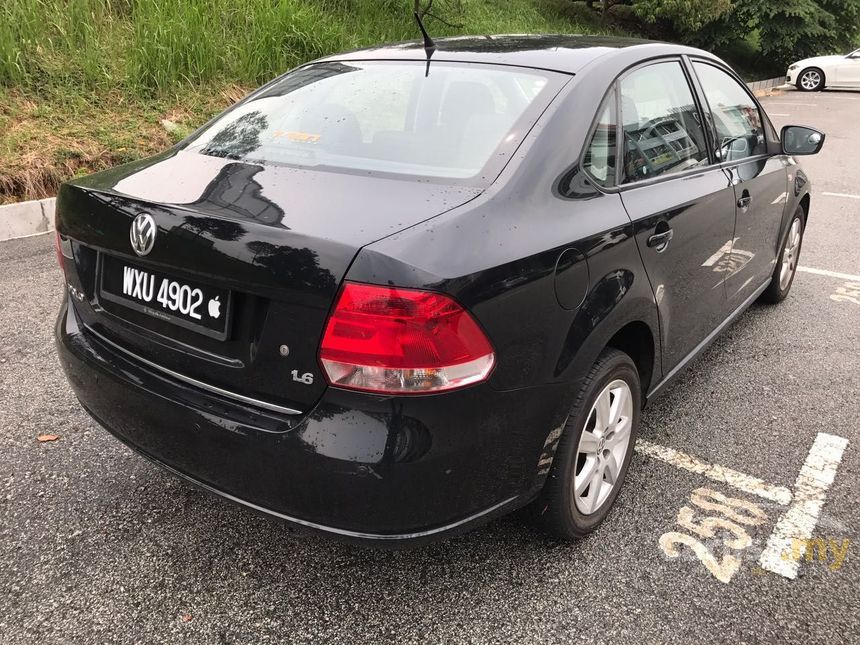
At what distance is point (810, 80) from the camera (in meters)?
19.8

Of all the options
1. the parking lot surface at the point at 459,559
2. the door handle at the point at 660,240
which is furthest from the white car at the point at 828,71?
the door handle at the point at 660,240

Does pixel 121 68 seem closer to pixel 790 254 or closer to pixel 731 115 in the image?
pixel 731 115

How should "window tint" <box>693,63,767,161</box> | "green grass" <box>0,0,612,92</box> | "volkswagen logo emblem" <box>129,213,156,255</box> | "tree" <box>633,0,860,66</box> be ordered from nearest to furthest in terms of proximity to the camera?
"volkswagen logo emblem" <box>129,213,156,255</box>
"window tint" <box>693,63,767,161</box>
"green grass" <box>0,0,612,92</box>
"tree" <box>633,0,860,66</box>

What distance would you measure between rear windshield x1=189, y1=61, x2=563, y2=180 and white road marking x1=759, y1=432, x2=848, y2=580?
1577 millimetres

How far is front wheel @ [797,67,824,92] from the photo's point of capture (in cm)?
1958

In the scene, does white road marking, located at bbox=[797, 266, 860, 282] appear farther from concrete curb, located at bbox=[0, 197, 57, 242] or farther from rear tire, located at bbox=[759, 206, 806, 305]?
concrete curb, located at bbox=[0, 197, 57, 242]

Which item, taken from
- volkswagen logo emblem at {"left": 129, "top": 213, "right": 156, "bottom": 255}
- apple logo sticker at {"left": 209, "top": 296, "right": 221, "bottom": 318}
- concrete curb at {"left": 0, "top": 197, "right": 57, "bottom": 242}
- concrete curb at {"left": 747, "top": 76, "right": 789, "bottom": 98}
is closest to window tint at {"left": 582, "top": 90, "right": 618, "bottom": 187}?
apple logo sticker at {"left": 209, "top": 296, "right": 221, "bottom": 318}

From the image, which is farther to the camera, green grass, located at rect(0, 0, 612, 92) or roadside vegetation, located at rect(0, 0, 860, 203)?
green grass, located at rect(0, 0, 612, 92)

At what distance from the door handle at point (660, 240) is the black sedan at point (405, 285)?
11mm

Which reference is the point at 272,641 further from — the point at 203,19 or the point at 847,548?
the point at 203,19

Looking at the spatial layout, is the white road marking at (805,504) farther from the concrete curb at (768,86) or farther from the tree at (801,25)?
the tree at (801,25)

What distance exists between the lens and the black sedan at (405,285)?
1.66 m

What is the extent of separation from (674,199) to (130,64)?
677cm

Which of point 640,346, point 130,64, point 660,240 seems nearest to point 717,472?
point 640,346
